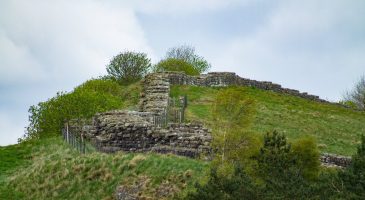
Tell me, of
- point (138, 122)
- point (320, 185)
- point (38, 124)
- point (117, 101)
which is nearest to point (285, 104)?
point (117, 101)

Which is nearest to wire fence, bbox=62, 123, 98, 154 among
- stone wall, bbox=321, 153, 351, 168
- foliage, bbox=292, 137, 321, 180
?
foliage, bbox=292, 137, 321, 180

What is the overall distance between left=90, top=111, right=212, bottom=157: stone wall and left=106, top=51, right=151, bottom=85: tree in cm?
4804

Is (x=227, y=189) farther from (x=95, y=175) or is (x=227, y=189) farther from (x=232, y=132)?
(x=95, y=175)

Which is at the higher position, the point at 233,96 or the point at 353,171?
the point at 233,96

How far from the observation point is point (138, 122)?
39.8 meters

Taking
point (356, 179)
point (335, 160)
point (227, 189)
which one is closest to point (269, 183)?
point (227, 189)

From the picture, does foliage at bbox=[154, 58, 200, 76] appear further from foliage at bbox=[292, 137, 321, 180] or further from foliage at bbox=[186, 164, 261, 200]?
foliage at bbox=[186, 164, 261, 200]

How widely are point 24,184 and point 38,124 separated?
26442 mm

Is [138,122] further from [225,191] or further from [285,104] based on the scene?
[285,104]

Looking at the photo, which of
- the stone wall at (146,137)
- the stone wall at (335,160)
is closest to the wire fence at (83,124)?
the stone wall at (146,137)

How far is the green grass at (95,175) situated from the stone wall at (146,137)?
6.00 ft

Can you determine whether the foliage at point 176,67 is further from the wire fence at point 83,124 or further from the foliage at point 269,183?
the foliage at point 269,183

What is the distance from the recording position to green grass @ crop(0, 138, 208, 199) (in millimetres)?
31484

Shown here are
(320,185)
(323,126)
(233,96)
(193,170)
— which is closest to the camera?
(320,185)
